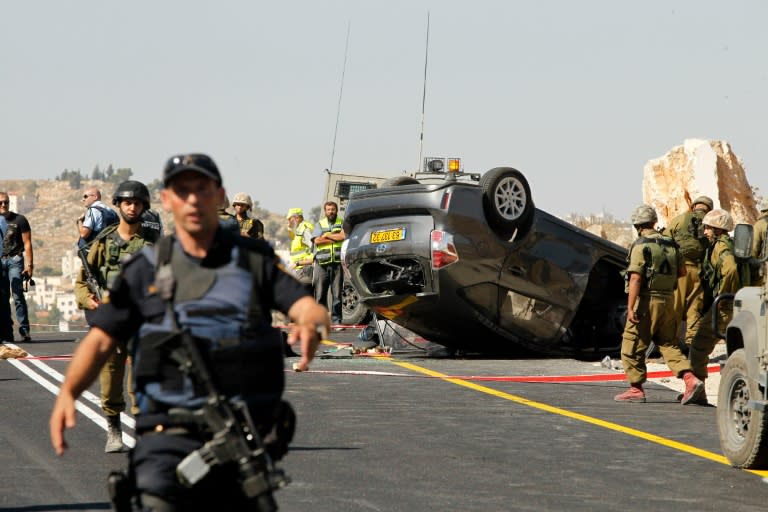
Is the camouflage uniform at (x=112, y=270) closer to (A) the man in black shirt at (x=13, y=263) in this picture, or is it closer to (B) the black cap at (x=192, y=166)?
(B) the black cap at (x=192, y=166)

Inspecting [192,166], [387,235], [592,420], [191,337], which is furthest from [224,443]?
[387,235]

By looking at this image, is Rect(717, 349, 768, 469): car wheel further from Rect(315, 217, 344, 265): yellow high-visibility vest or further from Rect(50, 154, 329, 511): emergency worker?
Rect(315, 217, 344, 265): yellow high-visibility vest

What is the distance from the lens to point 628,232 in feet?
151

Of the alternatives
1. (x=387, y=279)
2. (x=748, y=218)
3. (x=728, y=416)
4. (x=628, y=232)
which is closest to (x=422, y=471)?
(x=728, y=416)

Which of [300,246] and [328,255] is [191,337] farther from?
[300,246]

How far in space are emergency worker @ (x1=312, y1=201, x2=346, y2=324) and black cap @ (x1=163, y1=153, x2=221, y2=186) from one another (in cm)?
1783

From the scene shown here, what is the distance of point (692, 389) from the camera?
45.8ft

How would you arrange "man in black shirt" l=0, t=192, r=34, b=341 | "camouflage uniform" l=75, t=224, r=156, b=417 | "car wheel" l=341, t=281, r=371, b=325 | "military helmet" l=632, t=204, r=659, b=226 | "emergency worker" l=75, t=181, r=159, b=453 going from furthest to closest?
"car wheel" l=341, t=281, r=371, b=325 → "man in black shirt" l=0, t=192, r=34, b=341 → "military helmet" l=632, t=204, r=659, b=226 → "camouflage uniform" l=75, t=224, r=156, b=417 → "emergency worker" l=75, t=181, r=159, b=453

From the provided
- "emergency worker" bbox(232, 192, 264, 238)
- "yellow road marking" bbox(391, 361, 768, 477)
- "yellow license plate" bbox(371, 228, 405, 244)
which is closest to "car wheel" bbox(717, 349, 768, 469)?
"yellow road marking" bbox(391, 361, 768, 477)

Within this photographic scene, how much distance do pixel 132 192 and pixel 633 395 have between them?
5831mm

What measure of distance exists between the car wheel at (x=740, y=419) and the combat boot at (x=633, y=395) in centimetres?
351

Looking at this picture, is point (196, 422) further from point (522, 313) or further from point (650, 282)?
point (522, 313)

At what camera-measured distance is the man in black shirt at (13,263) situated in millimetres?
20234

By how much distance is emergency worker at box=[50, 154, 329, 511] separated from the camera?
522 centimetres
